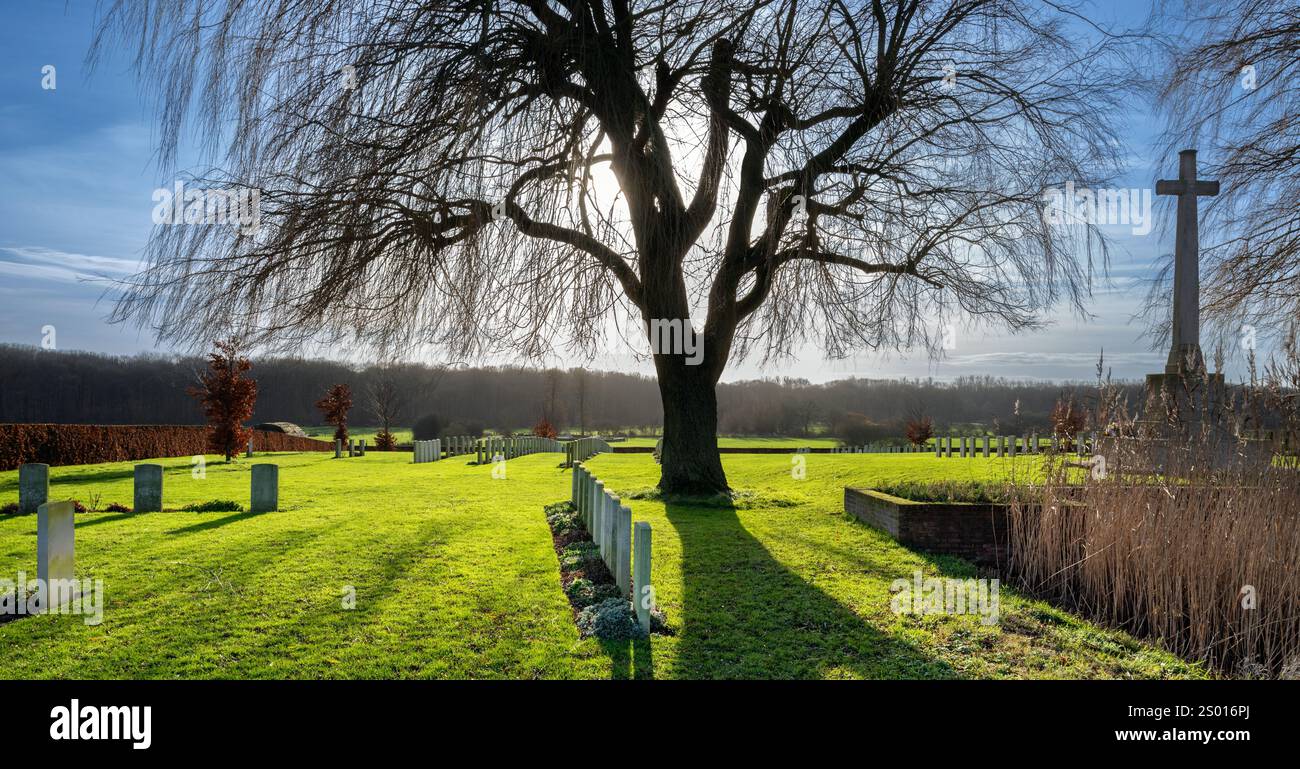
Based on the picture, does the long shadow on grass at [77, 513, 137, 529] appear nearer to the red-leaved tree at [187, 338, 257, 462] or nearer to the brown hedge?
the brown hedge

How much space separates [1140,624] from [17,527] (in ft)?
48.2

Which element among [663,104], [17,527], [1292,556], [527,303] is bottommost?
[17,527]

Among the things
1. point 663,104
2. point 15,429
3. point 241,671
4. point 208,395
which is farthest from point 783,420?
point 241,671

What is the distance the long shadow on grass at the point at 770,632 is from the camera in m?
4.98

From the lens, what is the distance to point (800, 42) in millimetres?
8016

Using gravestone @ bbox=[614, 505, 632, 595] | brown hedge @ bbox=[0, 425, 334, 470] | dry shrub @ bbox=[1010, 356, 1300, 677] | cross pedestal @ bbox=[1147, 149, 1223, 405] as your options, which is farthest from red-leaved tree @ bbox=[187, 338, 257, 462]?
cross pedestal @ bbox=[1147, 149, 1223, 405]

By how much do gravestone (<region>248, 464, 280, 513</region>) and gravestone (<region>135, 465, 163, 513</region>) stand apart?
5.08 ft

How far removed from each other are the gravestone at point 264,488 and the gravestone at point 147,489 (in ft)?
5.08

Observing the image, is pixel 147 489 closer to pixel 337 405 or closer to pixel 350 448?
pixel 350 448

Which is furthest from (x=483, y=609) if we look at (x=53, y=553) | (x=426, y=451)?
(x=426, y=451)

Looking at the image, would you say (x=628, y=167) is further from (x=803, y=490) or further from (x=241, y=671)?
(x=803, y=490)

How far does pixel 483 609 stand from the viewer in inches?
253

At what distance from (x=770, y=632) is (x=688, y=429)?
8458mm

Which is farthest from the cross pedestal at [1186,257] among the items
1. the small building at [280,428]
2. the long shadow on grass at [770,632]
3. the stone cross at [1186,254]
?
the small building at [280,428]
